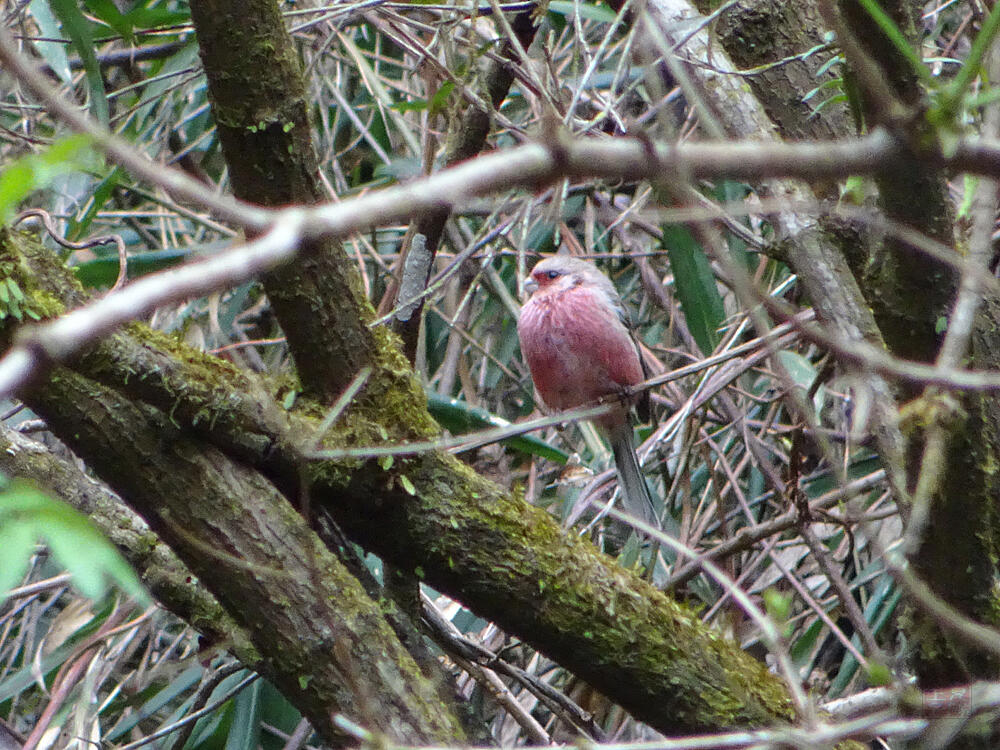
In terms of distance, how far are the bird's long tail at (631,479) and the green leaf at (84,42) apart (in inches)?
97.7

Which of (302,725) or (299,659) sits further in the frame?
(302,725)

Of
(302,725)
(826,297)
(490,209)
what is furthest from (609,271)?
(826,297)

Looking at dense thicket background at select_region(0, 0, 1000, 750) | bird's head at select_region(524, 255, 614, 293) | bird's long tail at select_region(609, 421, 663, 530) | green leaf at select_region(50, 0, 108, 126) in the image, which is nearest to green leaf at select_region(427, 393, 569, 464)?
dense thicket background at select_region(0, 0, 1000, 750)

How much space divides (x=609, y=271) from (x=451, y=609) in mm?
2275

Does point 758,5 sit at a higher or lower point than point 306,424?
higher

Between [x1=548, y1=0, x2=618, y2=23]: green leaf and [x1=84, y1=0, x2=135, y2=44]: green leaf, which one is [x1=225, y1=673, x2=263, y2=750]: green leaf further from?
[x1=548, y1=0, x2=618, y2=23]: green leaf

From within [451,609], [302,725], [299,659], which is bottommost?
[302,725]

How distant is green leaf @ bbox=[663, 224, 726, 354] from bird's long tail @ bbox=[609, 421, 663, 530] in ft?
1.72

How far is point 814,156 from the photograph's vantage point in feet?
3.40

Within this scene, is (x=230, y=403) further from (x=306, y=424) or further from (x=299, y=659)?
(x=299, y=659)

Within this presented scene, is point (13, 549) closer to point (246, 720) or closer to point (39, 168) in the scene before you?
point (39, 168)

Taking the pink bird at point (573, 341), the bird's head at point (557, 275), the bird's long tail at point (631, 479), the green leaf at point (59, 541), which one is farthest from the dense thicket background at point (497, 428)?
the bird's head at point (557, 275)

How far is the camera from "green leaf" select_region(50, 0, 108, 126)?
3158mm

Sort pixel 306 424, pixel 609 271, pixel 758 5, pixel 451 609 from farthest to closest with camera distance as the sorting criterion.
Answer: pixel 609 271 → pixel 451 609 → pixel 758 5 → pixel 306 424
